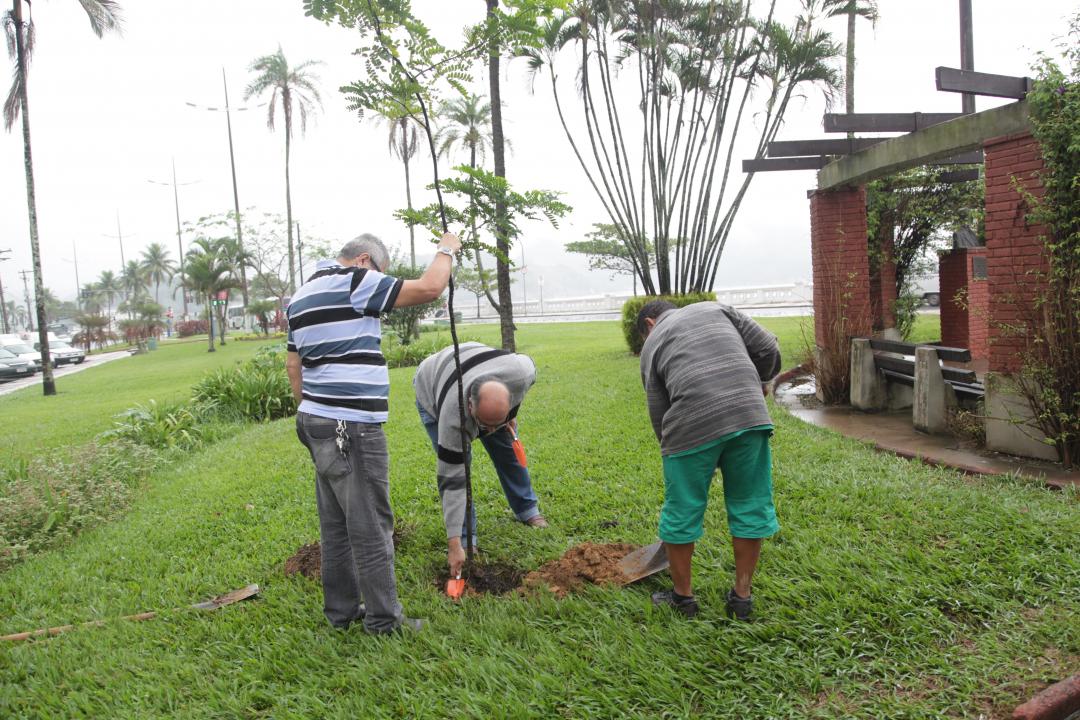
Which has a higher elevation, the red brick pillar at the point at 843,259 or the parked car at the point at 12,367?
the red brick pillar at the point at 843,259

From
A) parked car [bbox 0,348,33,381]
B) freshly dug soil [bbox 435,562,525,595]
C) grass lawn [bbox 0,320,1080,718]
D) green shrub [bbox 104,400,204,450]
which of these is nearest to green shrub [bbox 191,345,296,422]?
green shrub [bbox 104,400,204,450]

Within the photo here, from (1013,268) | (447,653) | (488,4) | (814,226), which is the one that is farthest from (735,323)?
(488,4)

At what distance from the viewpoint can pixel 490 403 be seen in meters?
3.31

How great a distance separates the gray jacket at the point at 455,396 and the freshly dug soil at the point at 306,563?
883mm

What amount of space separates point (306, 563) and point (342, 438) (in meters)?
1.54

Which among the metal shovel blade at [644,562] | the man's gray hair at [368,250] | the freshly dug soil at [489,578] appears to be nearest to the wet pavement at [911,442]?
the metal shovel blade at [644,562]

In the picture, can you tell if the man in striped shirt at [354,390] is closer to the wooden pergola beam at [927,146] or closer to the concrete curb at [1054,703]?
the concrete curb at [1054,703]

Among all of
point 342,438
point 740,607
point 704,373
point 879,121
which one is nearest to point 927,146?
point 879,121

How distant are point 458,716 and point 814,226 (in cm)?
767

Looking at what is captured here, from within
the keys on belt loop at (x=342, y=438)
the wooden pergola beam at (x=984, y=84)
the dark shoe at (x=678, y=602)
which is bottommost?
Result: the dark shoe at (x=678, y=602)

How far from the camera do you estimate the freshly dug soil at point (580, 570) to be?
3.50 m

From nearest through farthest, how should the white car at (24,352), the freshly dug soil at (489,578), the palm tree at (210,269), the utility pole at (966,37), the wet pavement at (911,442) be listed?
the freshly dug soil at (489,578) < the wet pavement at (911,442) < the utility pole at (966,37) < the white car at (24,352) < the palm tree at (210,269)

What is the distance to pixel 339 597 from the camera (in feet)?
10.9

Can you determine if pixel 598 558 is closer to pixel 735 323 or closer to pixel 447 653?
pixel 447 653
